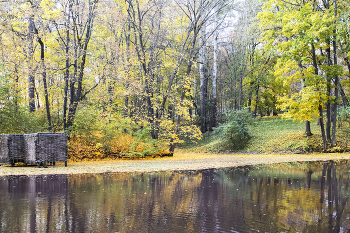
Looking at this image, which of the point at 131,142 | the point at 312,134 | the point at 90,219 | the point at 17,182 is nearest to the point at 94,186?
the point at 17,182

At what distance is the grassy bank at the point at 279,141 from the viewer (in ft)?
65.5

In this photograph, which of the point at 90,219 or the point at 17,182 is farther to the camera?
the point at 17,182

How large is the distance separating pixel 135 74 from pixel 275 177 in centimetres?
1436

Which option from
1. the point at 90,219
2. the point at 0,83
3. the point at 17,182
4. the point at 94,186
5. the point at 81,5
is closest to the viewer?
the point at 90,219

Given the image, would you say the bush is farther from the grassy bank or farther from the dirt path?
the dirt path

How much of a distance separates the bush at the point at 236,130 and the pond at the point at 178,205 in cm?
1315

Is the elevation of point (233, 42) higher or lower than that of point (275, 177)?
higher

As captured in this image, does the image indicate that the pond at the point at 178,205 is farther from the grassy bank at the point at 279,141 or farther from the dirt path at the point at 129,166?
the grassy bank at the point at 279,141

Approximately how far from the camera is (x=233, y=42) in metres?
31.3

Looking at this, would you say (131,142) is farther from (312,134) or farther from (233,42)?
(233,42)

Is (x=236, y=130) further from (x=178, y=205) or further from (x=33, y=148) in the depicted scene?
(x=178, y=205)

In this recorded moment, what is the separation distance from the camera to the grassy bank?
20.0 m

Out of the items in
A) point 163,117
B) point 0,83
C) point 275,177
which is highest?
point 0,83

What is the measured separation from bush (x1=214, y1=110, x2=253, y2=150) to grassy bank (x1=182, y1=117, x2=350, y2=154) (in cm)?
59
